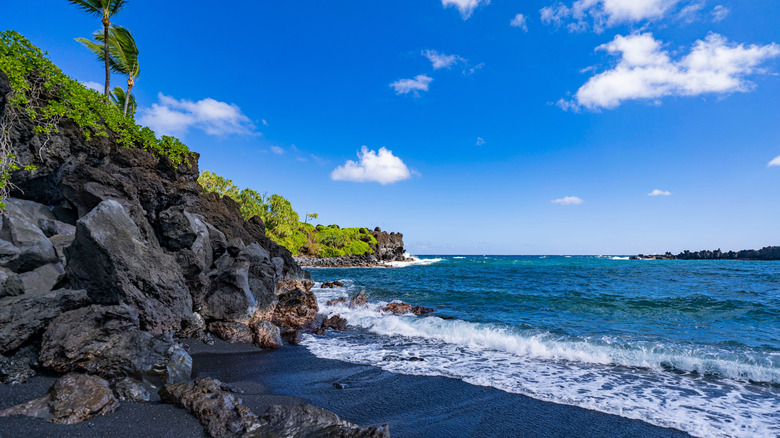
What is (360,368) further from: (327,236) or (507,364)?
(327,236)

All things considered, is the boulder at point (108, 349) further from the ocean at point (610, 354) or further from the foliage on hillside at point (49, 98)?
the foliage on hillside at point (49, 98)

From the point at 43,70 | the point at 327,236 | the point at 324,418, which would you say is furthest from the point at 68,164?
the point at 327,236

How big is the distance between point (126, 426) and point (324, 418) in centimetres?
316

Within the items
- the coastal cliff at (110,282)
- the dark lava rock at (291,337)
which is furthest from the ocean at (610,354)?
the coastal cliff at (110,282)

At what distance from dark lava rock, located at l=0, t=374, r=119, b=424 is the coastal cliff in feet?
0.06

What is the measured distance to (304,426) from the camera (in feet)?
18.0

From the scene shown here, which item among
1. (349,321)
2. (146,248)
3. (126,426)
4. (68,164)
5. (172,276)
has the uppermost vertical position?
(68,164)

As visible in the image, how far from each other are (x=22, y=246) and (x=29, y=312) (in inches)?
209

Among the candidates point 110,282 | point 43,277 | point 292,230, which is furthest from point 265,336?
point 292,230

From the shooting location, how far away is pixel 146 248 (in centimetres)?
1095

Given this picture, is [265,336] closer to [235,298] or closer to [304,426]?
[235,298]

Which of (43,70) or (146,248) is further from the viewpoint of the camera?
(43,70)

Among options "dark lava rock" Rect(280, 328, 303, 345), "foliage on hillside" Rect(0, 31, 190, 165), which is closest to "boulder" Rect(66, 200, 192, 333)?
"dark lava rock" Rect(280, 328, 303, 345)

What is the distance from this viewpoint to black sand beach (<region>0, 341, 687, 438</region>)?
550cm
